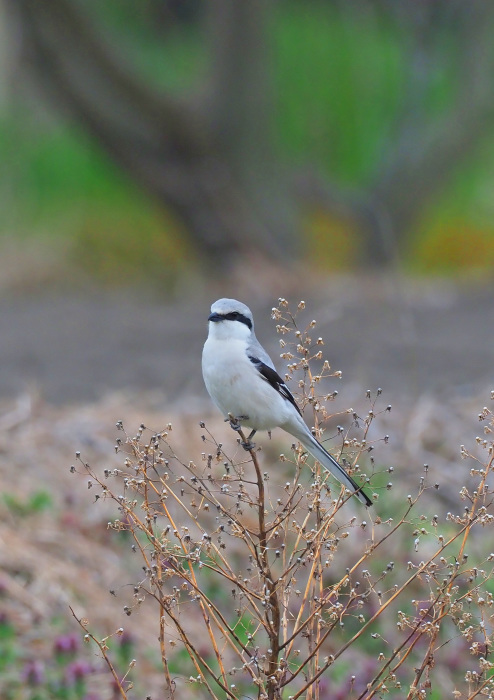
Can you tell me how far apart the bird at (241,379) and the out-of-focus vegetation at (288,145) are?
830cm

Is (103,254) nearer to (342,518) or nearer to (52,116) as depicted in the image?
(52,116)

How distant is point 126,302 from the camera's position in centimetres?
1016

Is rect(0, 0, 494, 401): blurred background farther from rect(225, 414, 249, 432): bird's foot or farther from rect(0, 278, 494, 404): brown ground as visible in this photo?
rect(225, 414, 249, 432): bird's foot

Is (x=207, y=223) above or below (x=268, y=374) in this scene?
above

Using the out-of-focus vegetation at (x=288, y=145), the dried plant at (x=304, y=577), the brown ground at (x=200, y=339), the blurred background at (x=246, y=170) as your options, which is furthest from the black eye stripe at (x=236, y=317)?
the out-of-focus vegetation at (x=288, y=145)

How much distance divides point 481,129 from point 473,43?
0.90m

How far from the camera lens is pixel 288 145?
13375 mm

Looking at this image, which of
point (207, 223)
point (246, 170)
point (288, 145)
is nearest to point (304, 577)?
point (207, 223)

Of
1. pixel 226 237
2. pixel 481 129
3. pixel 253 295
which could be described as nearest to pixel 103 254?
pixel 226 237

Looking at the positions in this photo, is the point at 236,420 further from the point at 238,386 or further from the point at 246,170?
the point at 246,170

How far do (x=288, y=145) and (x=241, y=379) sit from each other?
10.7m

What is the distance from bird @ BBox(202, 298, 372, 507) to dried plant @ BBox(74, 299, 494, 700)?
0.09m

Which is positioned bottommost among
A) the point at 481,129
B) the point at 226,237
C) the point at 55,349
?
the point at 55,349

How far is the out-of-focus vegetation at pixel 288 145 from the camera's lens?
12.1 meters
